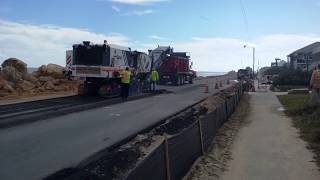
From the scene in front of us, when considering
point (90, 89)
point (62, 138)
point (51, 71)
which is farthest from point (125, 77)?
point (62, 138)

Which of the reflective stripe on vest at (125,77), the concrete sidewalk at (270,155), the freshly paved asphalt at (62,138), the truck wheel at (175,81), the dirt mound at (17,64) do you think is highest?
the dirt mound at (17,64)

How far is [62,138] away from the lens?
604 inches

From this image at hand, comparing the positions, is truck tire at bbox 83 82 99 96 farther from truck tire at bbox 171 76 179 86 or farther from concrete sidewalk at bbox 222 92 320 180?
truck tire at bbox 171 76 179 86

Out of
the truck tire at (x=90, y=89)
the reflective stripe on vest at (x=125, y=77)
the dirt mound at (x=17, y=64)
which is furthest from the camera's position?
the dirt mound at (x=17, y=64)

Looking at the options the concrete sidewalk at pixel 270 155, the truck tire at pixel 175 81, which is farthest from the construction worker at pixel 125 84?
the truck tire at pixel 175 81

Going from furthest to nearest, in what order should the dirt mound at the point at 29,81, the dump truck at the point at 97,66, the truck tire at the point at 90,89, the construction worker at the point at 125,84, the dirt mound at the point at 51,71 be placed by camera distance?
1. the dirt mound at the point at 51,71
2. the dirt mound at the point at 29,81
3. the truck tire at the point at 90,89
4. the dump truck at the point at 97,66
5. the construction worker at the point at 125,84

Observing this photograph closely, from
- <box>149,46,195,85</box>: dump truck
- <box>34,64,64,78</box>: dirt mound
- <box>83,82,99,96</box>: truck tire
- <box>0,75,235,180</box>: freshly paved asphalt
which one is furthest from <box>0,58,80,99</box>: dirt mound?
<box>0,75,235,180</box>: freshly paved asphalt

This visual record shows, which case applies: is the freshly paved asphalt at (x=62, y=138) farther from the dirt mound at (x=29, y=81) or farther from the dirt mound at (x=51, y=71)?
the dirt mound at (x=51, y=71)

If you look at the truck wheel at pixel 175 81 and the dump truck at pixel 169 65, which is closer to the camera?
the dump truck at pixel 169 65

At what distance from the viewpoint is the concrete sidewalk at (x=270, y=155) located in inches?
450

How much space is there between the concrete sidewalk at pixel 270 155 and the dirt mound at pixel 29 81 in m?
18.9

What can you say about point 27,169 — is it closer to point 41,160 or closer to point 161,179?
point 41,160

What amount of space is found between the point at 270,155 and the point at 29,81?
32.0 meters

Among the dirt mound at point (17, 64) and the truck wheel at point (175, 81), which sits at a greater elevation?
the dirt mound at point (17, 64)
